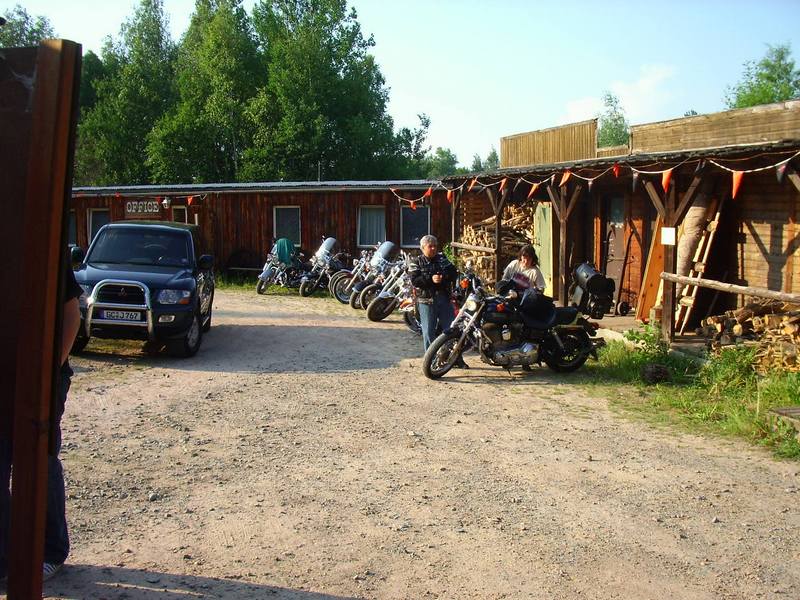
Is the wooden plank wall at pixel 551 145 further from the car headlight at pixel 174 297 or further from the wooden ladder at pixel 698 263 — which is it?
the car headlight at pixel 174 297

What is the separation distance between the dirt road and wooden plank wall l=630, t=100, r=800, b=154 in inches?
248

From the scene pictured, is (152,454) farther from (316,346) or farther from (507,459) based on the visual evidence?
(316,346)

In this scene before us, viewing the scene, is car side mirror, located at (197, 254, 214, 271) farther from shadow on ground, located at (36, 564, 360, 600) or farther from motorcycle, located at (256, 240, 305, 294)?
motorcycle, located at (256, 240, 305, 294)

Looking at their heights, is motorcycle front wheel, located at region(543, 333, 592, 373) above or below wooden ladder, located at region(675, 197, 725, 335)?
below

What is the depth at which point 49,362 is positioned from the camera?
2393mm

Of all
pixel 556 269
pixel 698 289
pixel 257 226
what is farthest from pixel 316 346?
pixel 257 226

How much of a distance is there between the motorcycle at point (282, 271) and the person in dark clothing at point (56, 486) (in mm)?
16845

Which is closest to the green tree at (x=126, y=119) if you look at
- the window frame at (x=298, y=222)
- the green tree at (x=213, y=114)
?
the green tree at (x=213, y=114)

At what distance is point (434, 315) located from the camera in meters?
10.8

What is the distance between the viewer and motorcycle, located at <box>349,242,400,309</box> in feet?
56.1

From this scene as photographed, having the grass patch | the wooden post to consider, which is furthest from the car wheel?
the wooden post

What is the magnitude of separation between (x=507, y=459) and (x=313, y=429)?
184cm

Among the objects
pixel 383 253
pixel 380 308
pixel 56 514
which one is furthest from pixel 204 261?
pixel 56 514

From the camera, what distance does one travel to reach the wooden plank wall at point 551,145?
21.8m
